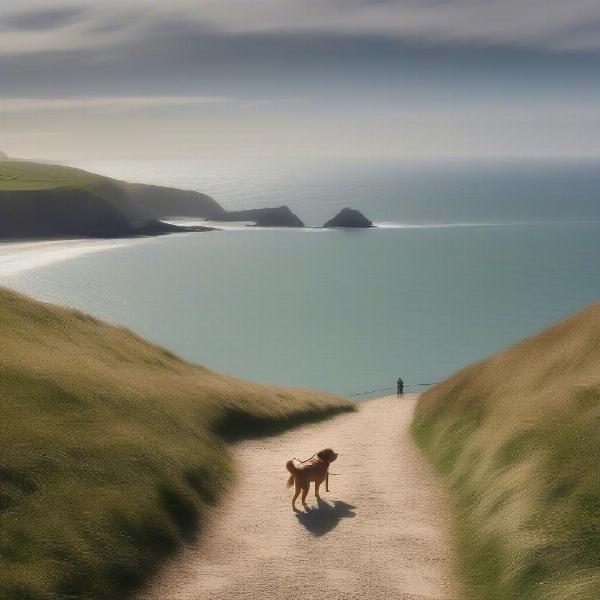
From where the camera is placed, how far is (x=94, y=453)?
29.5 metres

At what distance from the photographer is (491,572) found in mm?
25188

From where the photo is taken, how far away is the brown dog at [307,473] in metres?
29.7

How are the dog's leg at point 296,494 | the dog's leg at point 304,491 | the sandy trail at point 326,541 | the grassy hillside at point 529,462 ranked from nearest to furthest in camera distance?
the sandy trail at point 326,541, the grassy hillside at point 529,462, the dog's leg at point 296,494, the dog's leg at point 304,491

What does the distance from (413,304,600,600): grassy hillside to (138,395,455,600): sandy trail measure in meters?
1.64

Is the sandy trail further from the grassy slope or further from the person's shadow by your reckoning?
the grassy slope

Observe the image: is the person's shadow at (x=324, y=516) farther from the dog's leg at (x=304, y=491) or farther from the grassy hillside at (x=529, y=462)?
the grassy hillside at (x=529, y=462)

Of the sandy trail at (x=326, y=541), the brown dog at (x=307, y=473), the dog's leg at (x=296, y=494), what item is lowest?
the sandy trail at (x=326, y=541)

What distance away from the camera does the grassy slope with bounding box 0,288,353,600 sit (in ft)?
75.0

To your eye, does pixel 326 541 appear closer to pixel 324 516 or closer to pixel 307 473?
pixel 324 516

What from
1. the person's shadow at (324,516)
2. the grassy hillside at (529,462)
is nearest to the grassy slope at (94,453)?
the person's shadow at (324,516)

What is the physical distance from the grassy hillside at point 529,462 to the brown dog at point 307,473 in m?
6.25

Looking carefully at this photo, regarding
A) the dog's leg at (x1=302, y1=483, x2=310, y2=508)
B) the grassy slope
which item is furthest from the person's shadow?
the grassy slope

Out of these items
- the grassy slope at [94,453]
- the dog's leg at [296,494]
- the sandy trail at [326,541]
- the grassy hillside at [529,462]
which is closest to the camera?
the grassy slope at [94,453]

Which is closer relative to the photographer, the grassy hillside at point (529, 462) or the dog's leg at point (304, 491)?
the grassy hillside at point (529, 462)
